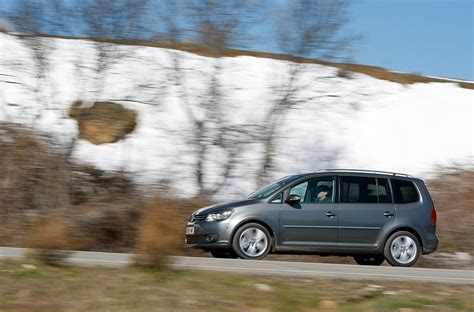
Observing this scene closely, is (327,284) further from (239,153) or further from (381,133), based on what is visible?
(381,133)

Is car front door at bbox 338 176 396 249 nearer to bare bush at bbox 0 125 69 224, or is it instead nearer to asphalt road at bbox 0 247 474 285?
asphalt road at bbox 0 247 474 285

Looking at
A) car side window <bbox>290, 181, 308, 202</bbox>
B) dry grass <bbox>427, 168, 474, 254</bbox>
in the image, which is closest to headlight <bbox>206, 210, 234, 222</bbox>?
car side window <bbox>290, 181, 308, 202</bbox>

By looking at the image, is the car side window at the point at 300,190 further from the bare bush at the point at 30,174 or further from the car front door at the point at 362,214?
the bare bush at the point at 30,174

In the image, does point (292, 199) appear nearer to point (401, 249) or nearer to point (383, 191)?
point (383, 191)

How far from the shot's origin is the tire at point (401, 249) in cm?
1477

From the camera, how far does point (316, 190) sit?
49.1 feet

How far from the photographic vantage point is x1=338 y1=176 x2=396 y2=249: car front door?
14727 mm

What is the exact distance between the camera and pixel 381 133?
30984 millimetres

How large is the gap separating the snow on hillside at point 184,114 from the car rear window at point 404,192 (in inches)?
322

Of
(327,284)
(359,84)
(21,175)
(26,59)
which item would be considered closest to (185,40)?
(26,59)

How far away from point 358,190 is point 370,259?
1852 millimetres

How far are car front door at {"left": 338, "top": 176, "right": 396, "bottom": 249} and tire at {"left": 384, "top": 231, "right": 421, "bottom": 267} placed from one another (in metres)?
0.26

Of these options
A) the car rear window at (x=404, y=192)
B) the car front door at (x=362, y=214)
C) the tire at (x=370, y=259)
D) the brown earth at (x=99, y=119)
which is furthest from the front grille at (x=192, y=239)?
the brown earth at (x=99, y=119)

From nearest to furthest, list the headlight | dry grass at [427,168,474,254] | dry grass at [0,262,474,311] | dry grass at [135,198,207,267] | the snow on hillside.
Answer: dry grass at [0,262,474,311] → dry grass at [135,198,207,267] → the headlight → dry grass at [427,168,474,254] → the snow on hillside
